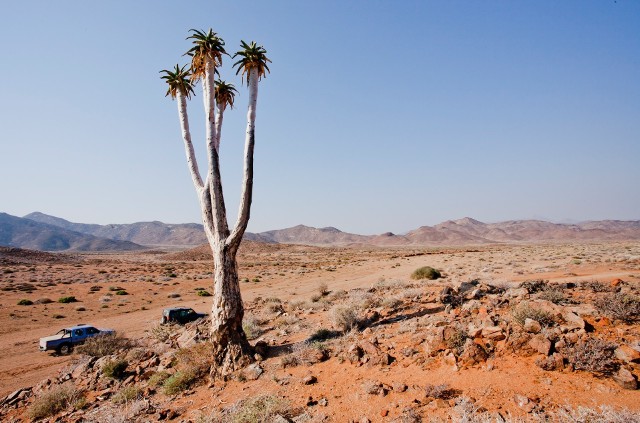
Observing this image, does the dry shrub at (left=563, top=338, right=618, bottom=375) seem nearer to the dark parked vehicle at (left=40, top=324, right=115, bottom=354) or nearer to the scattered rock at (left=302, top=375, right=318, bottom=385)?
the scattered rock at (left=302, top=375, right=318, bottom=385)

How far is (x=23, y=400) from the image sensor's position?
11.3 meters

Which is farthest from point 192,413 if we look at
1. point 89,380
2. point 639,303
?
point 639,303

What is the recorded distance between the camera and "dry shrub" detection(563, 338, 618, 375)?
6391 millimetres

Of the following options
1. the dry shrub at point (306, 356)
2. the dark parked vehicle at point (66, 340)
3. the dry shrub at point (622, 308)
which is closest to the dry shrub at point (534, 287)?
the dry shrub at point (622, 308)

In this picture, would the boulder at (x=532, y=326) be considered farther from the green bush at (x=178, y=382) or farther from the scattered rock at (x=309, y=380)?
the green bush at (x=178, y=382)

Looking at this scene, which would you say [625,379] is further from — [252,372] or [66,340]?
[66,340]

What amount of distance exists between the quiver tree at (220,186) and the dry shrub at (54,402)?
444 centimetres

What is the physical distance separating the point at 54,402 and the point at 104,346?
547 cm

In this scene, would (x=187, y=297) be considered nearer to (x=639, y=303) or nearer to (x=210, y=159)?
(x=210, y=159)

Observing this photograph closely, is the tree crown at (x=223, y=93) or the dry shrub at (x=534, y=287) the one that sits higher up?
the tree crown at (x=223, y=93)

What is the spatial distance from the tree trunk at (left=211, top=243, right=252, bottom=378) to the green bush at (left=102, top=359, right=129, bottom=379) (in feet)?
12.7

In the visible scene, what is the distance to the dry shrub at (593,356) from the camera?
6.39 meters

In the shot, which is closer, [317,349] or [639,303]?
[639,303]

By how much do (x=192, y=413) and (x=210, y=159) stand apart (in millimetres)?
7521
